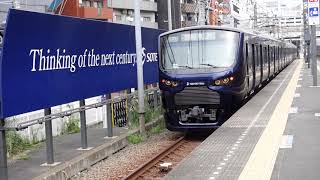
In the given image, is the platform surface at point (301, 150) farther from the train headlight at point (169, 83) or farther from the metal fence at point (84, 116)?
the metal fence at point (84, 116)

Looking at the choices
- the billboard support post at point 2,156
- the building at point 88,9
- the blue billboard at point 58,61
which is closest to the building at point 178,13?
the building at point 88,9

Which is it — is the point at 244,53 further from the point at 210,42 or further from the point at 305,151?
the point at 305,151

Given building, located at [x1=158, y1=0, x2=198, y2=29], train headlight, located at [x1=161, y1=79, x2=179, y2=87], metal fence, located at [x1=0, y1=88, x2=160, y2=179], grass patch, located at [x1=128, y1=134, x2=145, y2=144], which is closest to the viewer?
metal fence, located at [x1=0, y1=88, x2=160, y2=179]

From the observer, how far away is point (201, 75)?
11758 mm

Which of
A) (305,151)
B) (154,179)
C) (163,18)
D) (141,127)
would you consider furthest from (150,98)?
(163,18)

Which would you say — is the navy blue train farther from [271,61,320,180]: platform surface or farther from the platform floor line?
[271,61,320,180]: platform surface

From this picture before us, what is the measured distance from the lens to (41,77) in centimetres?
804

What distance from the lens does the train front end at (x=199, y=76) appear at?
11727 millimetres

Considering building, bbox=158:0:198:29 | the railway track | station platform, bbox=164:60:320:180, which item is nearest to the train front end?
the railway track

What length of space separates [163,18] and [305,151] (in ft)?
192

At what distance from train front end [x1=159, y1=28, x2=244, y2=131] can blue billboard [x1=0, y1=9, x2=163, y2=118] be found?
3.23 ft

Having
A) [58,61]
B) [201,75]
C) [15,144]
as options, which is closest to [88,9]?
[201,75]

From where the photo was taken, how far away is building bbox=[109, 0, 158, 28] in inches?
2193

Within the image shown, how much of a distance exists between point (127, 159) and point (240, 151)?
128 inches
